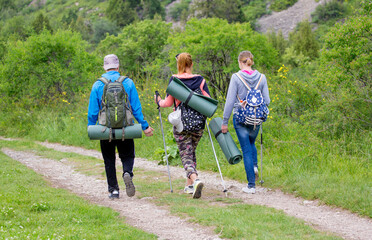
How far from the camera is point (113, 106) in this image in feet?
20.9

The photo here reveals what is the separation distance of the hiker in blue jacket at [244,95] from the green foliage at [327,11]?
58206 millimetres

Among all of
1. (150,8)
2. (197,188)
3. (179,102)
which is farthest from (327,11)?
(197,188)

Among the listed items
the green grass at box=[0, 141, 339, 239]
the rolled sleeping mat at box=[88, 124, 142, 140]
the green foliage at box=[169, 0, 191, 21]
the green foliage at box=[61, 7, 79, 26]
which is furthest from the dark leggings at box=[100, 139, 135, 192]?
the green foliage at box=[169, 0, 191, 21]

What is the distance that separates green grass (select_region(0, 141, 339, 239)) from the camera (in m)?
4.80

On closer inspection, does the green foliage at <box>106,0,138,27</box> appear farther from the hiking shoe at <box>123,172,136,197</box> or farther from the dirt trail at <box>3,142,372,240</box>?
the hiking shoe at <box>123,172,136,197</box>

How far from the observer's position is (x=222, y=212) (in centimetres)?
566

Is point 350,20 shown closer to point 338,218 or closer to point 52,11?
point 338,218

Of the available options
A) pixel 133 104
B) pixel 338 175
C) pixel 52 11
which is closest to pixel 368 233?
pixel 338 175

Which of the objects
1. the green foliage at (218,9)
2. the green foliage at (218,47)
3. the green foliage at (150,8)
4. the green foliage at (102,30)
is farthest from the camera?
the green foliage at (150,8)

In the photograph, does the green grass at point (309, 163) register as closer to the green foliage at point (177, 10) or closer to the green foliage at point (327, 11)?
the green foliage at point (327, 11)

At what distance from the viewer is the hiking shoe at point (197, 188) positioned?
6.57 meters

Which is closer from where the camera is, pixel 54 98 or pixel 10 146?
pixel 10 146

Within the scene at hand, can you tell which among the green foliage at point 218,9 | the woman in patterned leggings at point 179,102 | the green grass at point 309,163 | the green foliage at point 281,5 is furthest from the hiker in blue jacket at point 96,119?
the green foliage at point 281,5

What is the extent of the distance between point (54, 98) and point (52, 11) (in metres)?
92.7
